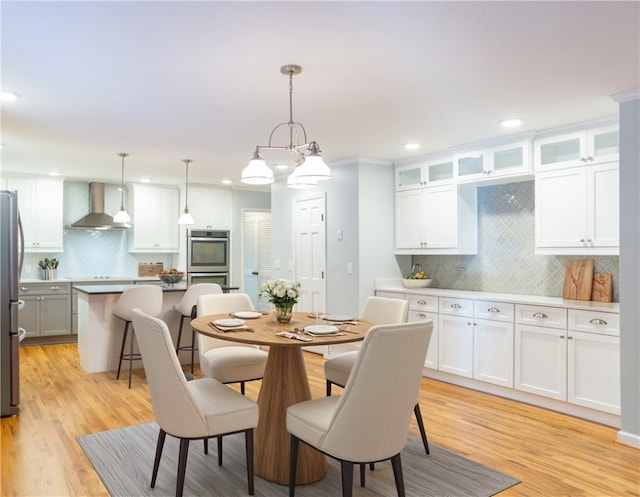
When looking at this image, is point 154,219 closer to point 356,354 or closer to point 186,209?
point 186,209

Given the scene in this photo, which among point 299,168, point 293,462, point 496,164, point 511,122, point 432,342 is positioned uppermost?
point 511,122

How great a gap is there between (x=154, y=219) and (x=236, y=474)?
551cm

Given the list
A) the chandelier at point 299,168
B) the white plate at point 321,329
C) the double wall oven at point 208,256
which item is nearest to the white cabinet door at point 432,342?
the white plate at point 321,329

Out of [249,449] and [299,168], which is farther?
[299,168]

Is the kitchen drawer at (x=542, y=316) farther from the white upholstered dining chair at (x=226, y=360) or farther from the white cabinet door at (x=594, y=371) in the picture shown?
the white upholstered dining chair at (x=226, y=360)

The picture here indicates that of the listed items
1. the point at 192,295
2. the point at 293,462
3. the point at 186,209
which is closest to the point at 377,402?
the point at 293,462

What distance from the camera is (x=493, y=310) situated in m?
4.39

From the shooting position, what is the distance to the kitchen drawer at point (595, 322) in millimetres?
3570

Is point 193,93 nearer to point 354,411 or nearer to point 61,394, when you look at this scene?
point 354,411

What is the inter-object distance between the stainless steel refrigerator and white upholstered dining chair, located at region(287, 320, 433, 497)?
276cm

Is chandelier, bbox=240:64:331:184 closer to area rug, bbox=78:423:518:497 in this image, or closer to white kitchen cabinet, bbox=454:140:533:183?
area rug, bbox=78:423:518:497

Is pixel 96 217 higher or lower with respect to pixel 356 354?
higher

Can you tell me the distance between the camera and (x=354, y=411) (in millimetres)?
2123

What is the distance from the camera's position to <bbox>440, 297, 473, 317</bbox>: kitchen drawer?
4.60m
